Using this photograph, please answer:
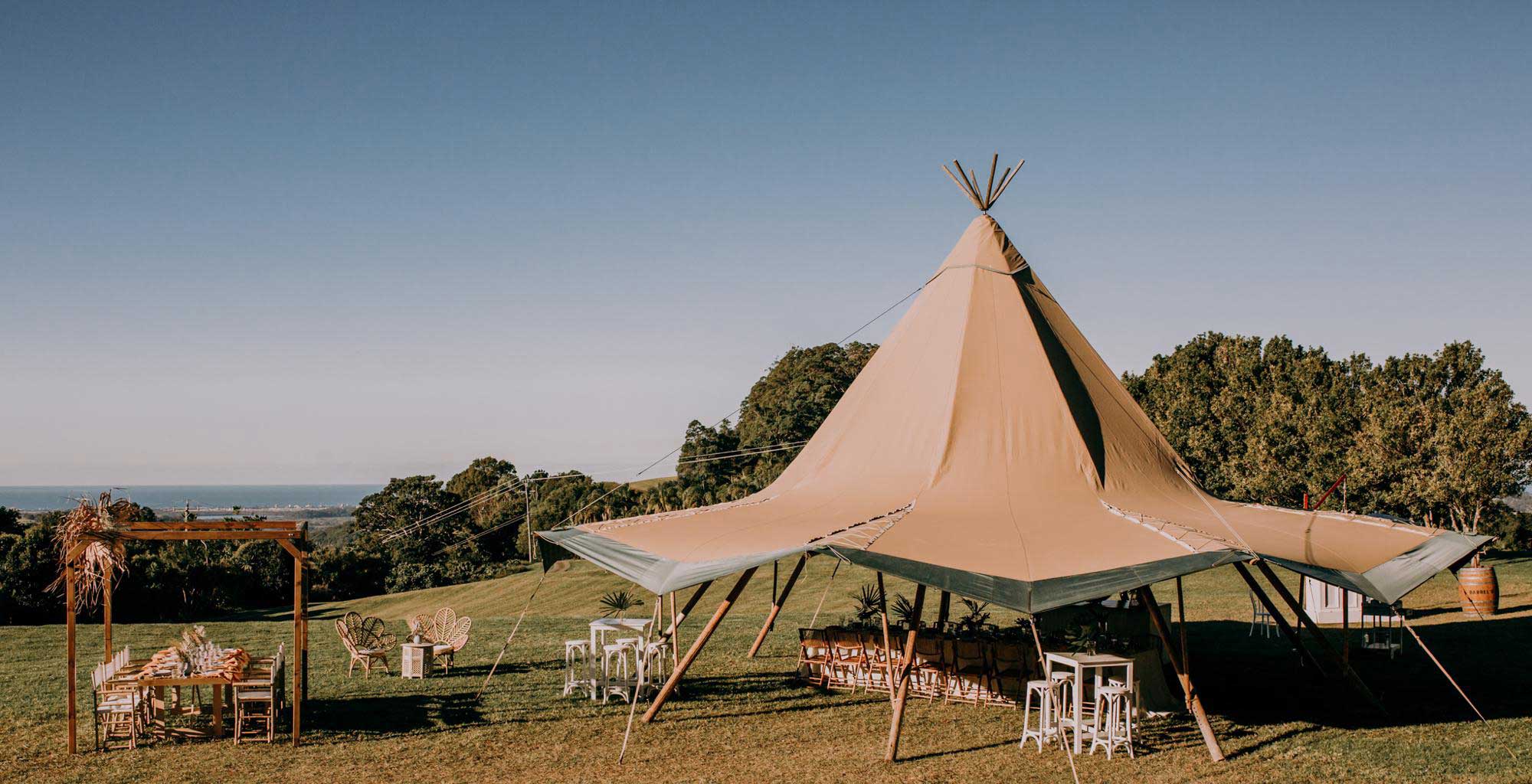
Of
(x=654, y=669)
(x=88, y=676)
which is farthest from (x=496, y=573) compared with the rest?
(x=654, y=669)

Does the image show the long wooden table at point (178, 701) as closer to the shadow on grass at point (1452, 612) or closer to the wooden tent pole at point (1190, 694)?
the wooden tent pole at point (1190, 694)

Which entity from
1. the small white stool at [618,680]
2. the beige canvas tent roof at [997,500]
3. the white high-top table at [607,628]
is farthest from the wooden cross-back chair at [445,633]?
the beige canvas tent roof at [997,500]

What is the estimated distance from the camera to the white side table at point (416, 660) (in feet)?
46.2

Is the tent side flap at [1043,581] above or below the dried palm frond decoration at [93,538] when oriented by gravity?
below

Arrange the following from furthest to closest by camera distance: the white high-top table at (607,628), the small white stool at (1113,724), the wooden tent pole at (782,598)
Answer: the white high-top table at (607,628), the wooden tent pole at (782,598), the small white stool at (1113,724)

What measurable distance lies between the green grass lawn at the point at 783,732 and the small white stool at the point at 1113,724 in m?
0.23

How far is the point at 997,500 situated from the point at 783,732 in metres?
3.28

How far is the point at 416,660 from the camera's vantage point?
14.1m

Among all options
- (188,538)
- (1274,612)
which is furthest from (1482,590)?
(188,538)

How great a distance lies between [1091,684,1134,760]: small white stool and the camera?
9.73 meters

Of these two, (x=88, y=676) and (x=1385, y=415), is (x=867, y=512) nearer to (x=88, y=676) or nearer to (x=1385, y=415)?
(x=88, y=676)

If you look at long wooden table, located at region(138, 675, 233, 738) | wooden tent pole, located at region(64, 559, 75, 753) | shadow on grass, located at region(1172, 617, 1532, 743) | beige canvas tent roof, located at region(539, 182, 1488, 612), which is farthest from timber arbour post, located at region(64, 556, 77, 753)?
shadow on grass, located at region(1172, 617, 1532, 743)

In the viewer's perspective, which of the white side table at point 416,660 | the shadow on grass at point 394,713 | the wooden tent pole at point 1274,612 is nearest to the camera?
the wooden tent pole at point 1274,612

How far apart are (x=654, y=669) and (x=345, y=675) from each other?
4.57 m
